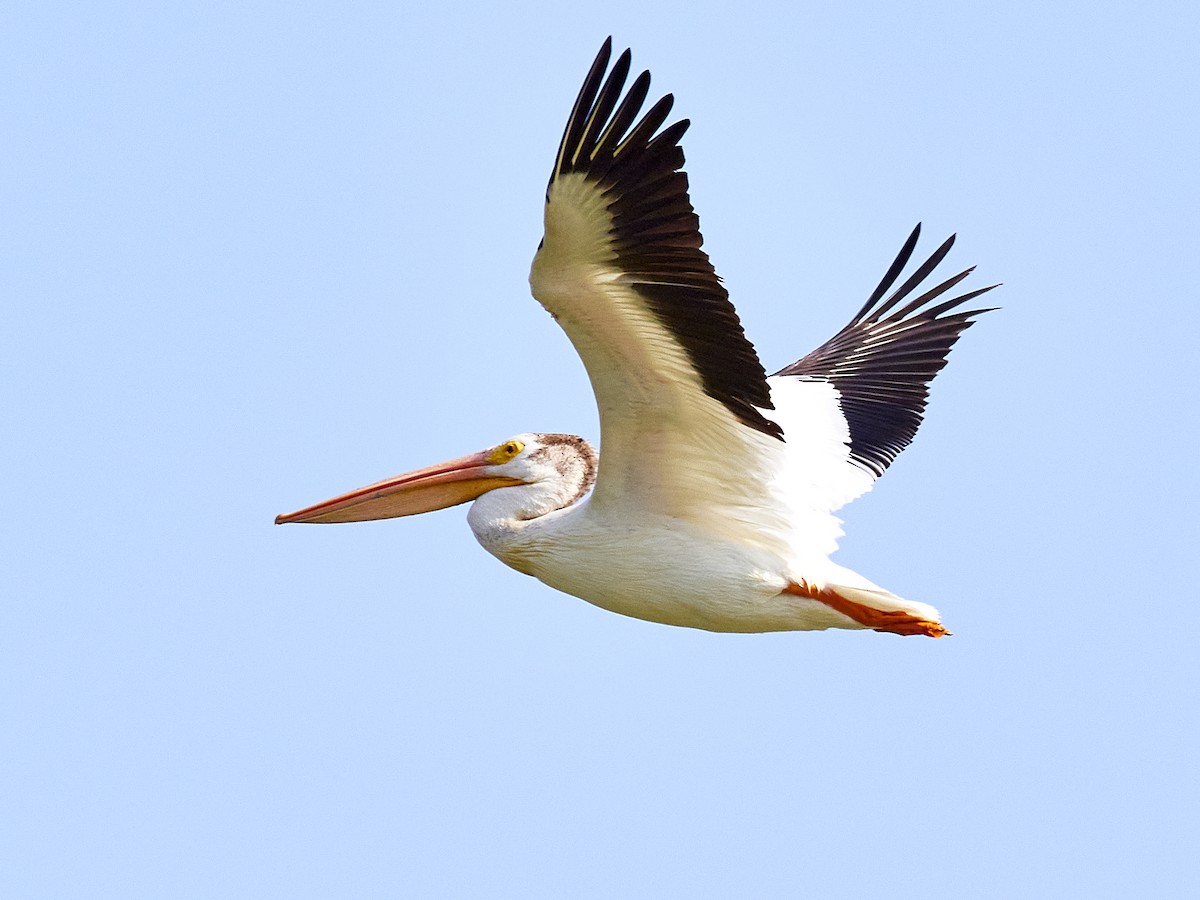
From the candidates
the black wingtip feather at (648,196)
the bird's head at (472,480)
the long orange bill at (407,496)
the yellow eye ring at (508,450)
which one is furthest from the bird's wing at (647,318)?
the long orange bill at (407,496)

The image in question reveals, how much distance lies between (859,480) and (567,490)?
1.61 m

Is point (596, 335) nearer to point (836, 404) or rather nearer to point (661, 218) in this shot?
point (661, 218)

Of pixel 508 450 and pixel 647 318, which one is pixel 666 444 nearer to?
pixel 647 318

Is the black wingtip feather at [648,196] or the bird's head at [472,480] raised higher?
the black wingtip feather at [648,196]

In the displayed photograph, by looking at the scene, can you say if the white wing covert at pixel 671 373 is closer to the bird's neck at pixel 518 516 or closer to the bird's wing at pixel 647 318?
the bird's wing at pixel 647 318

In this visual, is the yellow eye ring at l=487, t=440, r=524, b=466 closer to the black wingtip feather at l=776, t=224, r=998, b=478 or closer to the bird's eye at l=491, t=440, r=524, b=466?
the bird's eye at l=491, t=440, r=524, b=466

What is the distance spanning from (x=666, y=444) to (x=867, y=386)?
2769 millimetres

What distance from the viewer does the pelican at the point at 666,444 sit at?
21.9 ft

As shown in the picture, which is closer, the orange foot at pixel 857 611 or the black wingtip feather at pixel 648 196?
the black wingtip feather at pixel 648 196

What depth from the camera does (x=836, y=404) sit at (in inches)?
397

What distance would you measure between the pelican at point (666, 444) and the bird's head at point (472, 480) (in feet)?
0.03

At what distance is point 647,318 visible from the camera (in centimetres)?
704

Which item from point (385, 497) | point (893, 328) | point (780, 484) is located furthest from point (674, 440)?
point (893, 328)

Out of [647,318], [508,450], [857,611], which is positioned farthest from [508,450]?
[647,318]
